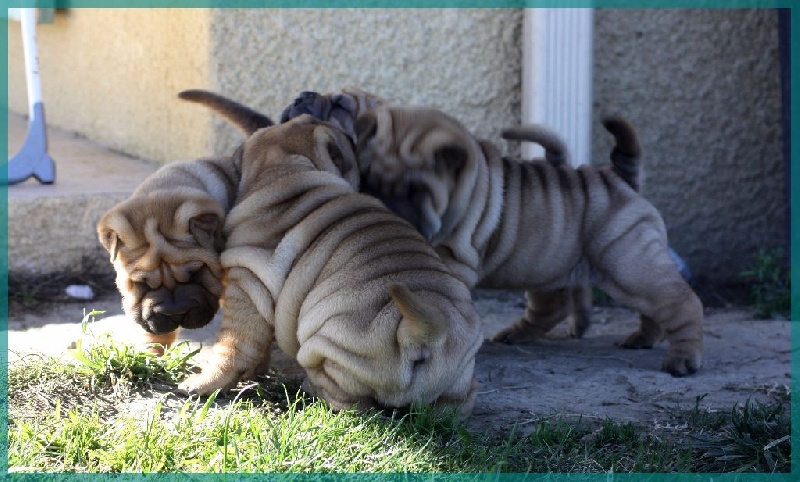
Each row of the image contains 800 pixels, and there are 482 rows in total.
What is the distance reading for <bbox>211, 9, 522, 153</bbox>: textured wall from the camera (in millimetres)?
6211

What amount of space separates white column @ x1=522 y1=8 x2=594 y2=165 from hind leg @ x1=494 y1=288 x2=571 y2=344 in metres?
1.44

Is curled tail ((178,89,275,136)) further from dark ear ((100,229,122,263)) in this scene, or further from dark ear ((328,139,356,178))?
dark ear ((100,229,122,263))

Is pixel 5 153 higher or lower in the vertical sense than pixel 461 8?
lower

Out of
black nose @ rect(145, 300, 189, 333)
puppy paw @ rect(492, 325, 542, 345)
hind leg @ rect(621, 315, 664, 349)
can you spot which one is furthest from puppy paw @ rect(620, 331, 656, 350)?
black nose @ rect(145, 300, 189, 333)

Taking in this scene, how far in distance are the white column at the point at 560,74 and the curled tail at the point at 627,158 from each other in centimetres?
149

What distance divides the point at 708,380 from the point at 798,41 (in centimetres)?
317

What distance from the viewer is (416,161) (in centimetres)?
445

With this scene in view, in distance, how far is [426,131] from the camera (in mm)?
4473

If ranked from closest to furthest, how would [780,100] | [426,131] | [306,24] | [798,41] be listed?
[426,131] → [306,24] → [798,41] → [780,100]

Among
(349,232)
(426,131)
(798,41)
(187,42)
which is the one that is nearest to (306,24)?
(187,42)

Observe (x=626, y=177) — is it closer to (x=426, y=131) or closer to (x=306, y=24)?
(x=426, y=131)

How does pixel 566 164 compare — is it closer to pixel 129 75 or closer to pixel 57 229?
pixel 57 229

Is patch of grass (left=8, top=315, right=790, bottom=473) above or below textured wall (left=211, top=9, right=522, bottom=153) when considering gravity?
below

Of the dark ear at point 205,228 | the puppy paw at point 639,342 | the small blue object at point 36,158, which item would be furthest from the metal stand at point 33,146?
the puppy paw at point 639,342
